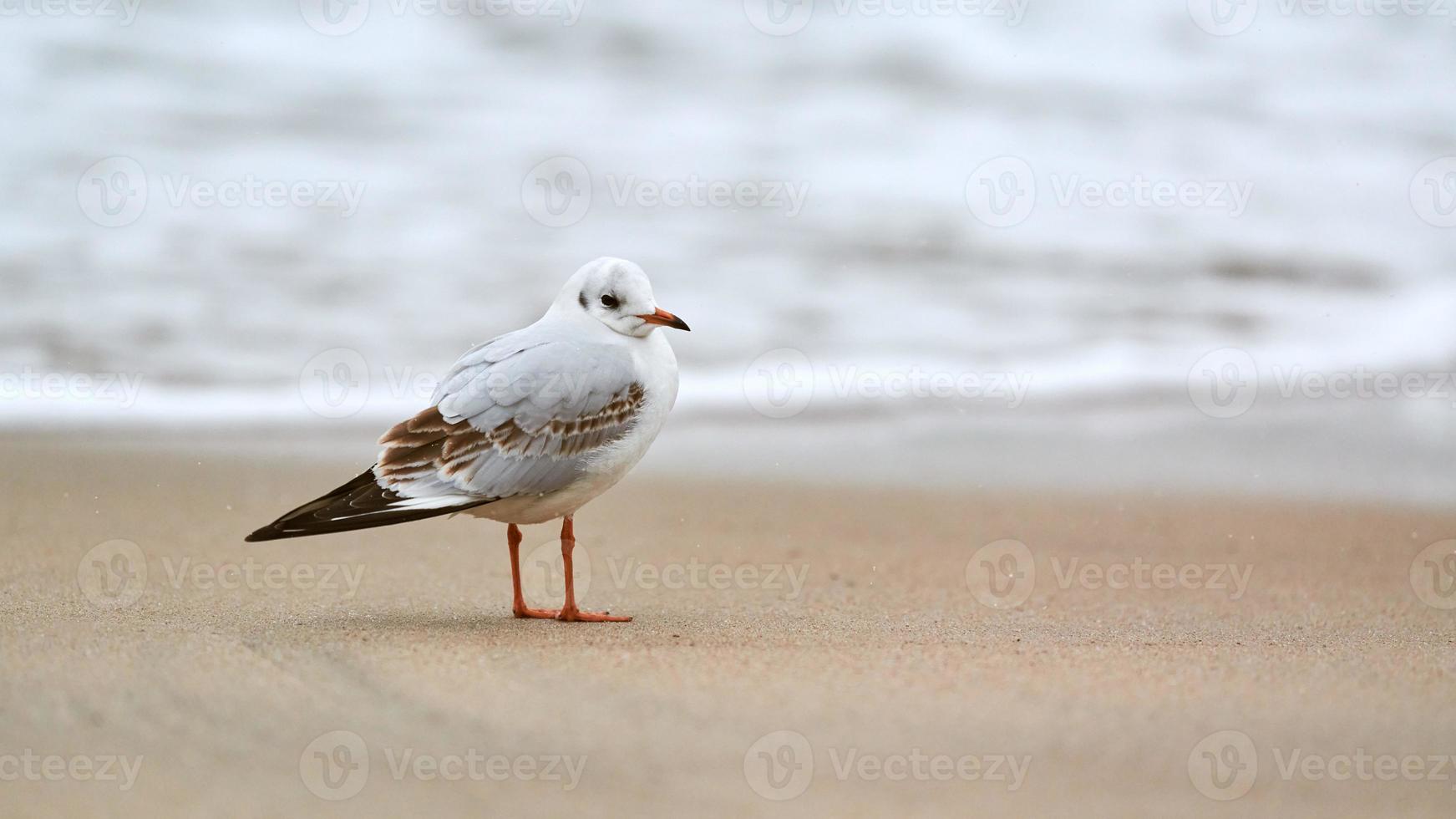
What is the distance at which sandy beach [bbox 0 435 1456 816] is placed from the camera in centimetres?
241

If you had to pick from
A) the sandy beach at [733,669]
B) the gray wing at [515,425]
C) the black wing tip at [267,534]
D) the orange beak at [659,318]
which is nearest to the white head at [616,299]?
the orange beak at [659,318]

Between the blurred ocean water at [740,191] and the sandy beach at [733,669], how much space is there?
201 centimetres

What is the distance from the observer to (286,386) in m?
7.08

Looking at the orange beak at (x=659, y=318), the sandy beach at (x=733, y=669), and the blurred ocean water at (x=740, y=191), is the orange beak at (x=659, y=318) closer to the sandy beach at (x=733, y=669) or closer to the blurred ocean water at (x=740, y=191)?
the sandy beach at (x=733, y=669)

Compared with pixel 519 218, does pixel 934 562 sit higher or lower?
lower

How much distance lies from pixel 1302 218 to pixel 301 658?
7814mm

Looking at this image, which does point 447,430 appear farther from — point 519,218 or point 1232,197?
point 1232,197

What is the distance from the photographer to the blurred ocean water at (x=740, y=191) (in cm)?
749

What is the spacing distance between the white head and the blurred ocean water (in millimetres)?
3106

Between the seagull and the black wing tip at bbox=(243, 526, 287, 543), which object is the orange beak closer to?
the seagull

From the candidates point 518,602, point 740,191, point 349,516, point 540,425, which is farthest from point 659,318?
point 740,191

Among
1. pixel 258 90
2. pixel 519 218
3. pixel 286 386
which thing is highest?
pixel 258 90

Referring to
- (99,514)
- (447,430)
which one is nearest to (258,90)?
(99,514)

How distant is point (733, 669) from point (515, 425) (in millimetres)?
1041
